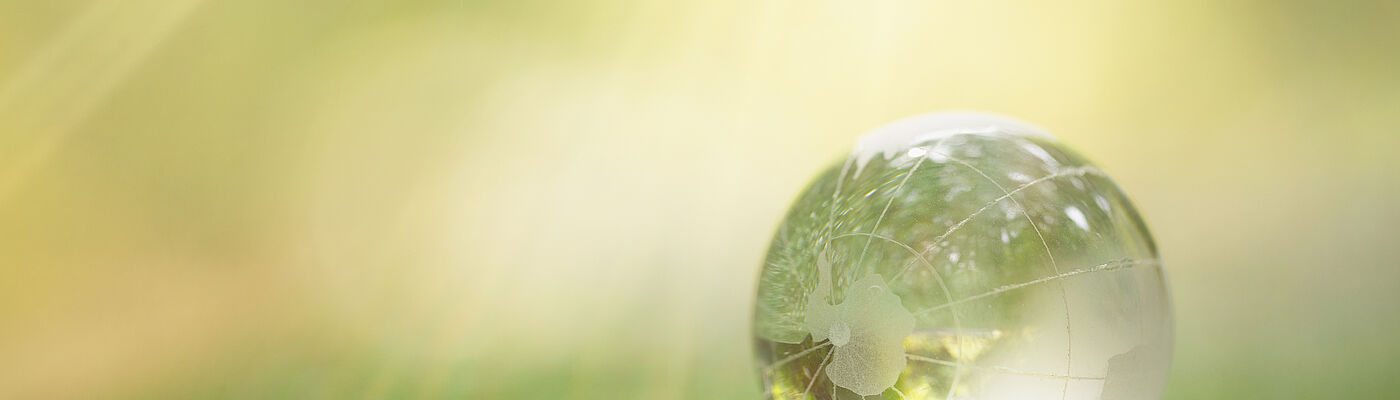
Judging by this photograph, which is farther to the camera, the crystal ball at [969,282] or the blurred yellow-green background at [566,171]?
the blurred yellow-green background at [566,171]

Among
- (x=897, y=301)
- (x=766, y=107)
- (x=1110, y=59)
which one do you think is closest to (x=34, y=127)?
(x=766, y=107)

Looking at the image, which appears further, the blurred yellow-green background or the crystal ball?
the blurred yellow-green background

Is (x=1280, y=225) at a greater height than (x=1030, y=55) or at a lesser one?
lesser

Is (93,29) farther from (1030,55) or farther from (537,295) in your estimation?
(1030,55)

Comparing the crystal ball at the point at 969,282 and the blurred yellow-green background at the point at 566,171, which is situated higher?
the blurred yellow-green background at the point at 566,171
